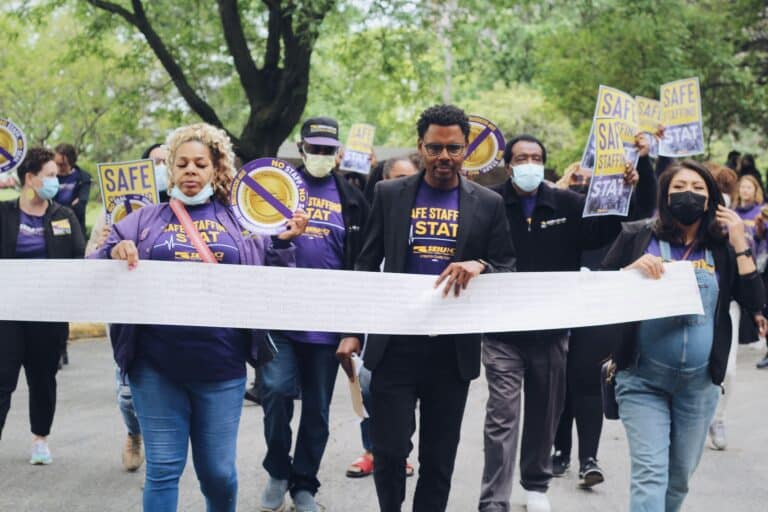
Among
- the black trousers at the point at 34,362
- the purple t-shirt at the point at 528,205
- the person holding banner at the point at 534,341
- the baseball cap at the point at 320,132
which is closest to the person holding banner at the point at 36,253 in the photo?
the black trousers at the point at 34,362

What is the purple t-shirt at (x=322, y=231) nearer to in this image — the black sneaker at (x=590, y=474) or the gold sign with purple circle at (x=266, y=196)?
the gold sign with purple circle at (x=266, y=196)

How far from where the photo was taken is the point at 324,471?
288 inches

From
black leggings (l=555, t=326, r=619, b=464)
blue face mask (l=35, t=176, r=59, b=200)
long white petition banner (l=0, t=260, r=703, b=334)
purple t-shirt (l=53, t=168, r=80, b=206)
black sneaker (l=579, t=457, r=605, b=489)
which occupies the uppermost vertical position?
blue face mask (l=35, t=176, r=59, b=200)

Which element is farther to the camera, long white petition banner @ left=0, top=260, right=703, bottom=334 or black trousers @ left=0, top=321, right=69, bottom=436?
black trousers @ left=0, top=321, right=69, bottom=436

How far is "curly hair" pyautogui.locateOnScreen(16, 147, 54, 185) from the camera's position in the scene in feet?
23.8

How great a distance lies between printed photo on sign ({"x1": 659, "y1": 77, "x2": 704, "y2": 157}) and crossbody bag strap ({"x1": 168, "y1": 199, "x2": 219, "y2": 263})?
14.2 feet

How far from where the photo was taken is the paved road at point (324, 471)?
6.54 metres

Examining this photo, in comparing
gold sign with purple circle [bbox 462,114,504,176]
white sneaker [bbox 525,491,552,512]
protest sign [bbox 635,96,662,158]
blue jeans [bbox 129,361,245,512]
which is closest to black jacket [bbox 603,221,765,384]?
white sneaker [bbox 525,491,552,512]

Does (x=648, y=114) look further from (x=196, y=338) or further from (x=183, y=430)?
(x=183, y=430)

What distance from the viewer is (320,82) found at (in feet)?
74.0

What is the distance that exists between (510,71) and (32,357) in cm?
3418

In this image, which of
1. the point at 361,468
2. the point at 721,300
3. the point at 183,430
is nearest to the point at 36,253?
the point at 361,468

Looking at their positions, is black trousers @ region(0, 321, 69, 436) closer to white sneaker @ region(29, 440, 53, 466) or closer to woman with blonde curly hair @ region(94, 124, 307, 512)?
white sneaker @ region(29, 440, 53, 466)

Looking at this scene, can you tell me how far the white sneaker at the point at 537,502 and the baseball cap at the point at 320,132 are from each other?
238cm
